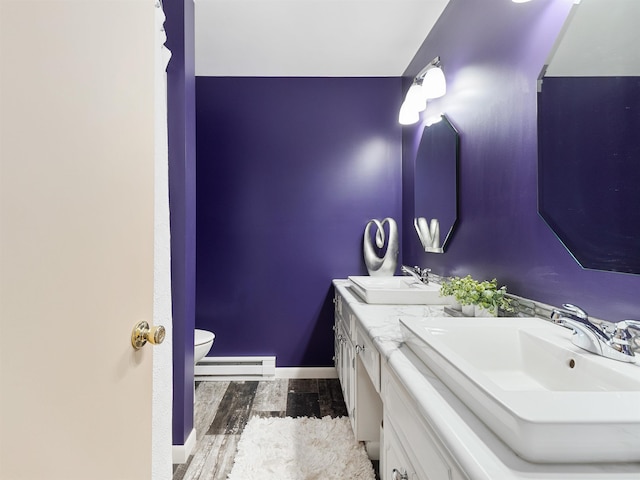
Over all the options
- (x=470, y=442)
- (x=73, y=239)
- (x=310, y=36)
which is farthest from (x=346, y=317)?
(x=310, y=36)

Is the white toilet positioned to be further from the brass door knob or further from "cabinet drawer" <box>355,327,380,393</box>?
the brass door knob

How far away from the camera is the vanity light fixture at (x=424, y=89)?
1.94 metres

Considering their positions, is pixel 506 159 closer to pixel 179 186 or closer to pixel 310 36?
pixel 179 186

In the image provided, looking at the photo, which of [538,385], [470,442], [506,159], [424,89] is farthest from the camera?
[424,89]

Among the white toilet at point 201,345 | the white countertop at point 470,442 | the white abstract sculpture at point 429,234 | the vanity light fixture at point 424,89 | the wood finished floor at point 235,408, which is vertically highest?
the vanity light fixture at point 424,89

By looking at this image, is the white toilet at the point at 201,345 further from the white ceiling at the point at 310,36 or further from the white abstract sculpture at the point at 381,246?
the white ceiling at the point at 310,36

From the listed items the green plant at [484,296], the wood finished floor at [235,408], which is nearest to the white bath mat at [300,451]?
the wood finished floor at [235,408]

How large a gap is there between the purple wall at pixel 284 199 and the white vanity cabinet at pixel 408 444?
173 cm

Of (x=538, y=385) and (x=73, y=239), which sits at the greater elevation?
(x=73, y=239)

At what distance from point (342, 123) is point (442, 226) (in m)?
1.33

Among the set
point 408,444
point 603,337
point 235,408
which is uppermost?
point 603,337

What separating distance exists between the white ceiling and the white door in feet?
4.93

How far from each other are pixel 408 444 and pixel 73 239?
2.78 feet

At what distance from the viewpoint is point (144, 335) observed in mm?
785
